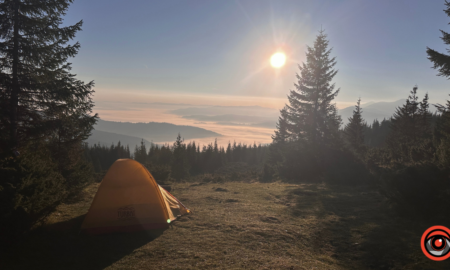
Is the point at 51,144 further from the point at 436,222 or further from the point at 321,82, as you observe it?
the point at 321,82

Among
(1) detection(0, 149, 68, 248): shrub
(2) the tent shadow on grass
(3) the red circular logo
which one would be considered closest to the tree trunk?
(1) detection(0, 149, 68, 248): shrub

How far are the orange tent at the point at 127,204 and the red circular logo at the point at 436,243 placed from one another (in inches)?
339

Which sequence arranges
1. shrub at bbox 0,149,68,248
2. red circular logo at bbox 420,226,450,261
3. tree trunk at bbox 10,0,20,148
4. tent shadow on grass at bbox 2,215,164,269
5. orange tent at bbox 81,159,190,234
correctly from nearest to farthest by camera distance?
red circular logo at bbox 420,226,450,261, tent shadow on grass at bbox 2,215,164,269, shrub at bbox 0,149,68,248, orange tent at bbox 81,159,190,234, tree trunk at bbox 10,0,20,148

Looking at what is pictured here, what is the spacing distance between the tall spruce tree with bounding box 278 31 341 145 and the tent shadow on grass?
78.1ft

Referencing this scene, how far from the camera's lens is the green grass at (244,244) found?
6.28 m

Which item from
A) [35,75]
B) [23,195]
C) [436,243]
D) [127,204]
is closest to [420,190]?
[436,243]

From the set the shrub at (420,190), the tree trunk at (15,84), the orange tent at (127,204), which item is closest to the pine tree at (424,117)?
the shrub at (420,190)

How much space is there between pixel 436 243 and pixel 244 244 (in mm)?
5721

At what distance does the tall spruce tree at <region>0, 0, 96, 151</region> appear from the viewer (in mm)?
10719

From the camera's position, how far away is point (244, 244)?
763cm

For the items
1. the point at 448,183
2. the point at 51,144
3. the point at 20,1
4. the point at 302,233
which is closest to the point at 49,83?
the point at 20,1

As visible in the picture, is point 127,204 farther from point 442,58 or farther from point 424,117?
point 424,117

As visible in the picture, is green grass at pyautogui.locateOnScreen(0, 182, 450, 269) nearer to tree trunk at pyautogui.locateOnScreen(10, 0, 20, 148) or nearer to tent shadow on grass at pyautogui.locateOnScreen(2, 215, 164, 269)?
tent shadow on grass at pyautogui.locateOnScreen(2, 215, 164, 269)

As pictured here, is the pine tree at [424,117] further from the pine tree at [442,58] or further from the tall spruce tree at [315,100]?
the pine tree at [442,58]
